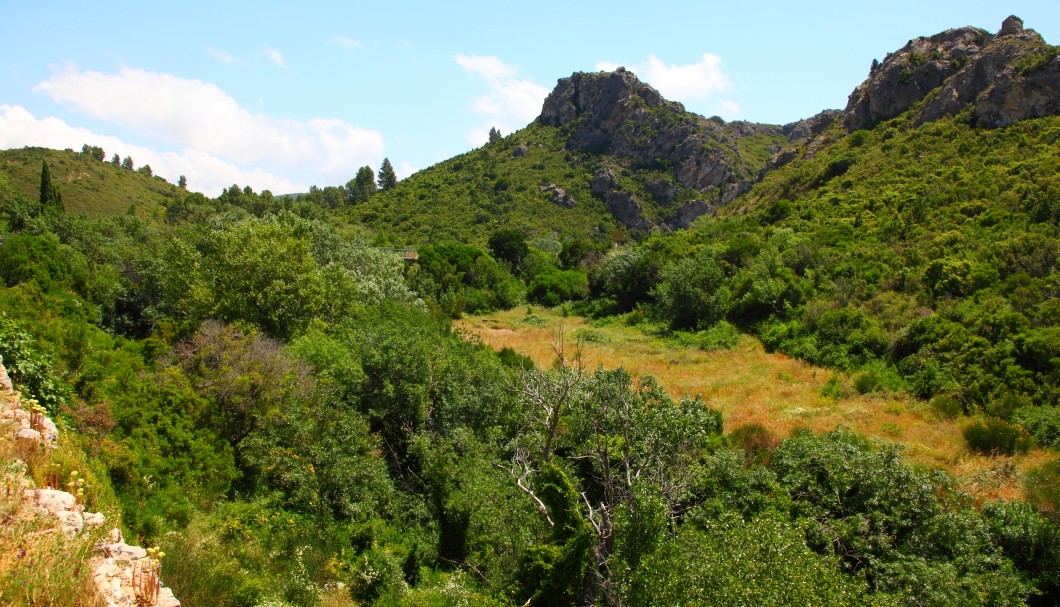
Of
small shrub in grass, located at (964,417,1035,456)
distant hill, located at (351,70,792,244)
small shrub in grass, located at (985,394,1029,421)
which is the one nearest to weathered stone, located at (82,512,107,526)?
small shrub in grass, located at (964,417,1035,456)

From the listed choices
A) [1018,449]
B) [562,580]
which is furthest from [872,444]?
[562,580]

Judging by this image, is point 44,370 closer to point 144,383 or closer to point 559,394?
point 144,383

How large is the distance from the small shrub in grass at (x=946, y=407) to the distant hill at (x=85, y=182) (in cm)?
7833

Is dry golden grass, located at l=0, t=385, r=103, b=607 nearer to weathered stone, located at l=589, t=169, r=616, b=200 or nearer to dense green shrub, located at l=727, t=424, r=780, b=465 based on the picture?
dense green shrub, located at l=727, t=424, r=780, b=465

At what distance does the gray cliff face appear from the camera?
10031cm

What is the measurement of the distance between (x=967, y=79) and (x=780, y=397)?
38238 mm

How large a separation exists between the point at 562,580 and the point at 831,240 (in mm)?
33898

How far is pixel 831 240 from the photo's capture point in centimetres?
3800

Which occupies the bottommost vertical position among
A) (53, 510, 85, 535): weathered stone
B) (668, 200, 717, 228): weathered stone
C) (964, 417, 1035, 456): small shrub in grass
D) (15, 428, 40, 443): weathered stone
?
(964, 417, 1035, 456): small shrub in grass

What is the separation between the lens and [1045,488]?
1400 centimetres

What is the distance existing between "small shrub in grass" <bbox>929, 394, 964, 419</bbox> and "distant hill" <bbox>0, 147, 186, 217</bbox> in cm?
7833

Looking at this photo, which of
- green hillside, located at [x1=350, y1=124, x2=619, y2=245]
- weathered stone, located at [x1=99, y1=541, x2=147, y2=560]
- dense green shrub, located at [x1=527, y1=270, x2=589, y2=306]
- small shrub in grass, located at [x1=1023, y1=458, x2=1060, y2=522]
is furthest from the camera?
green hillside, located at [x1=350, y1=124, x2=619, y2=245]

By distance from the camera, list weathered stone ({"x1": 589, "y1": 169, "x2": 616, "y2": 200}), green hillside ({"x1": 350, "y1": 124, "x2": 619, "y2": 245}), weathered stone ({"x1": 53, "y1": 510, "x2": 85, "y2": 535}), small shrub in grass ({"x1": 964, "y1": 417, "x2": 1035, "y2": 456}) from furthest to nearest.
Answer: weathered stone ({"x1": 589, "y1": 169, "x2": 616, "y2": 200}) → green hillside ({"x1": 350, "y1": 124, "x2": 619, "y2": 245}) → small shrub in grass ({"x1": 964, "y1": 417, "x2": 1035, "y2": 456}) → weathered stone ({"x1": 53, "y1": 510, "x2": 85, "y2": 535})

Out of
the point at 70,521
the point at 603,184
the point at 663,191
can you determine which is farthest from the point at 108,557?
the point at 663,191
